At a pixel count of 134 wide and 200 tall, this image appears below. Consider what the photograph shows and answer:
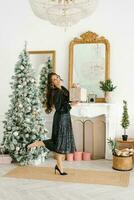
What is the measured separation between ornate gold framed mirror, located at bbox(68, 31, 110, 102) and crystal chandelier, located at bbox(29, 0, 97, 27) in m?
2.29

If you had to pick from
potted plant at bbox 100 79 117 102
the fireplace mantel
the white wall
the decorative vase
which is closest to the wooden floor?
the fireplace mantel

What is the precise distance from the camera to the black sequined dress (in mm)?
4887

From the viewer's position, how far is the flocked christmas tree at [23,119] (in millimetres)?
5648

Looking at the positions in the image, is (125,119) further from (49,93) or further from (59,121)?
(49,93)

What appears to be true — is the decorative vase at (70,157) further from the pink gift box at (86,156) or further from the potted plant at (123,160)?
the potted plant at (123,160)

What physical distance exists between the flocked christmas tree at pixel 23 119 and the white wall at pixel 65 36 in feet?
3.63

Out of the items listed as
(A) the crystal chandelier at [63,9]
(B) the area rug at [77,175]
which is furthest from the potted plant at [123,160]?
(A) the crystal chandelier at [63,9]

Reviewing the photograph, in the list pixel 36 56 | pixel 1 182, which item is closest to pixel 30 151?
pixel 1 182

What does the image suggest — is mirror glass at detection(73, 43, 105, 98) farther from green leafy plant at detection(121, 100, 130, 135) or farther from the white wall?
green leafy plant at detection(121, 100, 130, 135)

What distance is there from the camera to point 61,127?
491cm

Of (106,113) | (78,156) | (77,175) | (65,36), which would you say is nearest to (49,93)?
(77,175)

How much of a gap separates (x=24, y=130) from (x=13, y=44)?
2.24m

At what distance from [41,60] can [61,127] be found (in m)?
2.23

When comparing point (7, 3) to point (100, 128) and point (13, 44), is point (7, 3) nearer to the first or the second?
point (13, 44)
